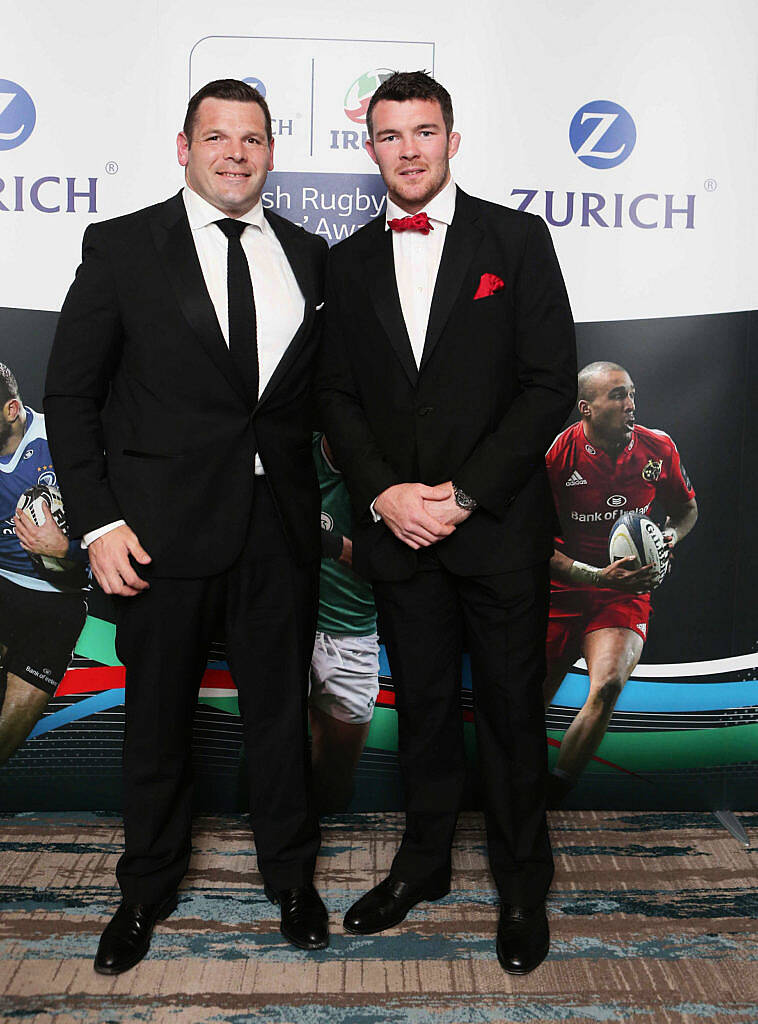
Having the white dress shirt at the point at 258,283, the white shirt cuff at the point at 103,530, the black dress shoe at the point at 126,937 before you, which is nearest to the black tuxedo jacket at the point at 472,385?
the white dress shirt at the point at 258,283

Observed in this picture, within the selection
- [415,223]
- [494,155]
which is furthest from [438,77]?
[415,223]

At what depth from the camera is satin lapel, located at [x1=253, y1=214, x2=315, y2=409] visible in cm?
209

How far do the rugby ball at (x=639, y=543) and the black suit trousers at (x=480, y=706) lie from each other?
629 millimetres

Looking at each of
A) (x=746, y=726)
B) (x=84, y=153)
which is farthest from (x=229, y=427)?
(x=746, y=726)

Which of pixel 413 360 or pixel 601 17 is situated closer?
pixel 413 360

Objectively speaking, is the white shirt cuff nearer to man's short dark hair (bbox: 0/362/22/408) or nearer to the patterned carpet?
man's short dark hair (bbox: 0/362/22/408)

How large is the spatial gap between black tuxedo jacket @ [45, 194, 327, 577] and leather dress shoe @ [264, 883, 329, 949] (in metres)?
0.80

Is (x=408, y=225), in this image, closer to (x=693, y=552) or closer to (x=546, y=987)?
(x=693, y=552)

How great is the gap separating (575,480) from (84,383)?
1.37 m

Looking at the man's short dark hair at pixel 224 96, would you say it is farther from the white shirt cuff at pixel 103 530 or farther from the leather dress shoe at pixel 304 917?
the leather dress shoe at pixel 304 917

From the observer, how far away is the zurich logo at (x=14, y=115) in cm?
255

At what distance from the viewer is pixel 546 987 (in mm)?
2031

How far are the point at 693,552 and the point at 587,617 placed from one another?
0.36 metres

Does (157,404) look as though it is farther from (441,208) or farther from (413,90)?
(413,90)
